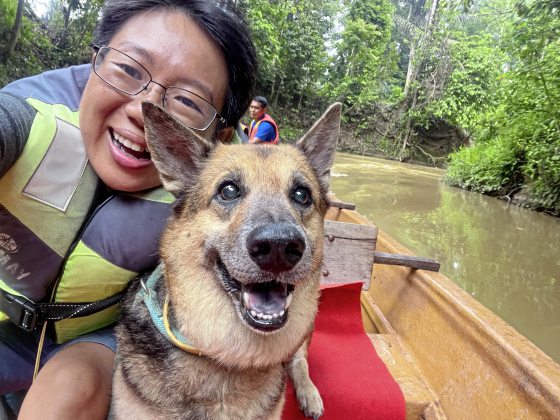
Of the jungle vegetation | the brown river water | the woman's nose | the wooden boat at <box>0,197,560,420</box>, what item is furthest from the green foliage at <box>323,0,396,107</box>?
the woman's nose

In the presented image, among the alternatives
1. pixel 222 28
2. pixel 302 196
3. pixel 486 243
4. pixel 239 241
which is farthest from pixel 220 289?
pixel 486 243

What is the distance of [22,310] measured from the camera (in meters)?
1.72

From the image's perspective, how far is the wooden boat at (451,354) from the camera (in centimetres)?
179

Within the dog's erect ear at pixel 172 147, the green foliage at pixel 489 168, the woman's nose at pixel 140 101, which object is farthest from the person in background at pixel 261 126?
the green foliage at pixel 489 168

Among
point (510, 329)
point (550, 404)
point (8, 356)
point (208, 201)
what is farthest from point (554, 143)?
point (8, 356)

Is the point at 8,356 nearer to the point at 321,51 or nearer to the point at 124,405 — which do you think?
the point at 124,405

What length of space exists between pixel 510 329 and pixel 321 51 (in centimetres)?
2451

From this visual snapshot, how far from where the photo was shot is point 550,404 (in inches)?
62.6

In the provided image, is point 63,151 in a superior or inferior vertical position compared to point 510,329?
superior

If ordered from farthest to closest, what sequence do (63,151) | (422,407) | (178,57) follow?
(422,407)
(178,57)
(63,151)

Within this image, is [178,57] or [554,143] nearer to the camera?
[178,57]

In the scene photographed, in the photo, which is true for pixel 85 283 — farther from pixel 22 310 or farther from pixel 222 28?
pixel 222 28

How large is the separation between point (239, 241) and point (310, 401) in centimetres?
115

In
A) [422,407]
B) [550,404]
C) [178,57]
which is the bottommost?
[422,407]
